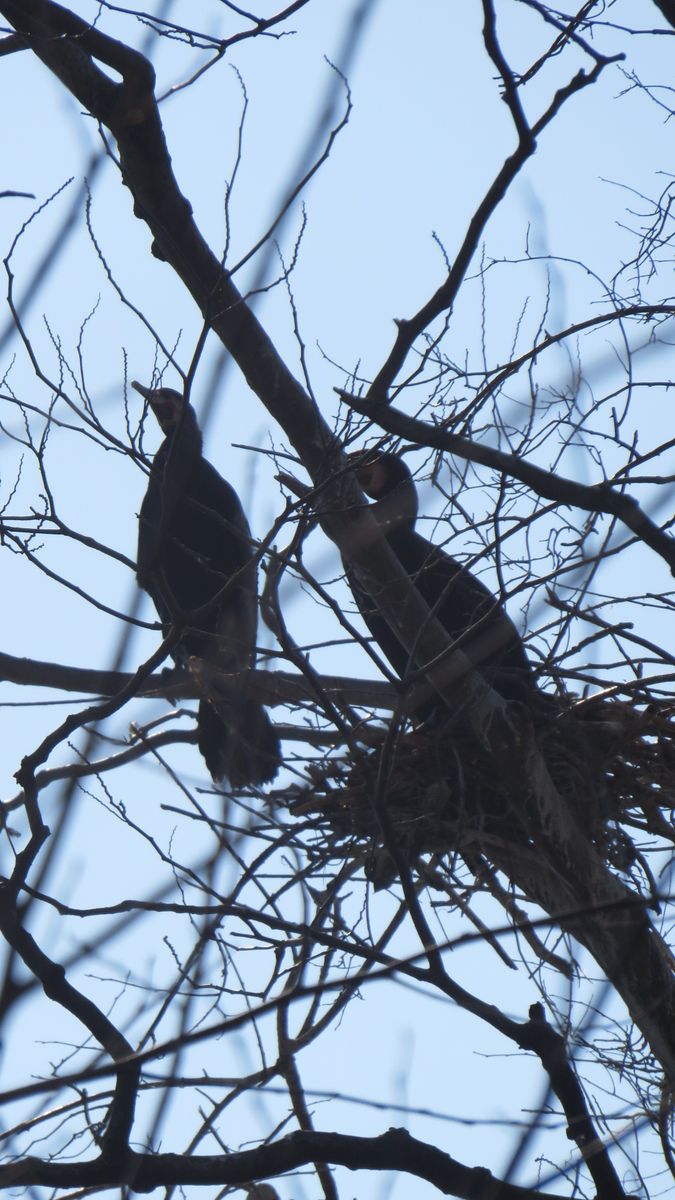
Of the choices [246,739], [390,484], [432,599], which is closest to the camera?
[246,739]

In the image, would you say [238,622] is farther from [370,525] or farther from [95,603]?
[95,603]

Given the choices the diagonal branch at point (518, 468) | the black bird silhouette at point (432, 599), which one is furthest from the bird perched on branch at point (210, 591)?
the diagonal branch at point (518, 468)

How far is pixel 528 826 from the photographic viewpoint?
362 cm

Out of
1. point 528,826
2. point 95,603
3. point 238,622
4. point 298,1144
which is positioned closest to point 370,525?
point 95,603

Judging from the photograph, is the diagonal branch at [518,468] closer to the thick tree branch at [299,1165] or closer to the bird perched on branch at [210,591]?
the thick tree branch at [299,1165]

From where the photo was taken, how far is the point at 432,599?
4.93 m

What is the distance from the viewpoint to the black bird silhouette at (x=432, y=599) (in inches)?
158

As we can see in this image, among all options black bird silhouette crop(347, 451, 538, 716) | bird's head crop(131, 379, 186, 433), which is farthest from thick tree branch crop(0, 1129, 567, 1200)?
bird's head crop(131, 379, 186, 433)

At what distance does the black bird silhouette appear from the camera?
402 cm

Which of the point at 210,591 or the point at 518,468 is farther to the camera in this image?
the point at 210,591

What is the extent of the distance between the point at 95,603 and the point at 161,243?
87cm

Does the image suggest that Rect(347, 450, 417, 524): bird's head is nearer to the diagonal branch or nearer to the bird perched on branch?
the bird perched on branch

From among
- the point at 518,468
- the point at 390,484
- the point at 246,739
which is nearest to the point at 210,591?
the point at 390,484

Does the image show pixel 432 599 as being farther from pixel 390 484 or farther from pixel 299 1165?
pixel 299 1165
